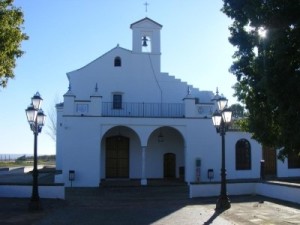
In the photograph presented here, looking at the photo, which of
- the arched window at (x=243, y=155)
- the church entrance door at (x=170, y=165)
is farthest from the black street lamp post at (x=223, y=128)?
the church entrance door at (x=170, y=165)

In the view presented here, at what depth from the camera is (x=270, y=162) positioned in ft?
100

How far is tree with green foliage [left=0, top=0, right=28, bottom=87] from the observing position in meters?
13.1

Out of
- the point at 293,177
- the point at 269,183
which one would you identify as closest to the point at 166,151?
the point at 293,177

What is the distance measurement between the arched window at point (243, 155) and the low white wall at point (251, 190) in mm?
7339

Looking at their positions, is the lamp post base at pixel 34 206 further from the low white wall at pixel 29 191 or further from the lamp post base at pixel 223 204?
the lamp post base at pixel 223 204

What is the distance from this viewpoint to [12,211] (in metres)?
15.7

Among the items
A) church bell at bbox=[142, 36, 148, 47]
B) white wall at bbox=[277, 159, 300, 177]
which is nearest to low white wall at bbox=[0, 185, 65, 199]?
church bell at bbox=[142, 36, 148, 47]

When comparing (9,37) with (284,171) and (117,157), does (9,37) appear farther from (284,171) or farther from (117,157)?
(284,171)

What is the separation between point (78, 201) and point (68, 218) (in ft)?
16.2

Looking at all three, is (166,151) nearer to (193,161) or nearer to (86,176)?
(193,161)

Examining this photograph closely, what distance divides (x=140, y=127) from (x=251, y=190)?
27.9ft

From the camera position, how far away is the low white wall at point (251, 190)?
1847 cm

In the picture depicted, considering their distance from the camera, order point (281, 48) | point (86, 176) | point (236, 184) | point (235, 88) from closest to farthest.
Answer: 1. point (281, 48)
2. point (235, 88)
3. point (236, 184)
4. point (86, 176)

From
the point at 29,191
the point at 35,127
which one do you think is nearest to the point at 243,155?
the point at 29,191
